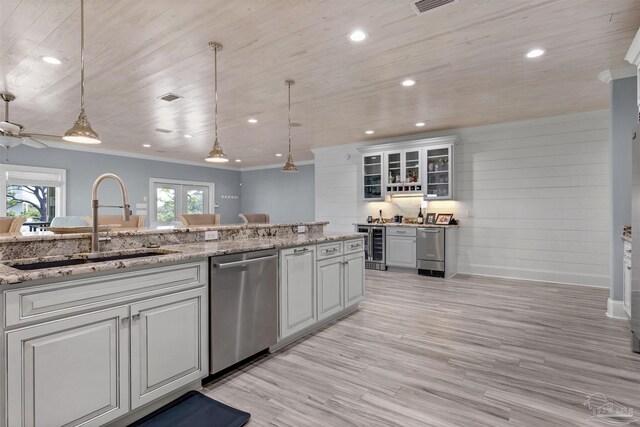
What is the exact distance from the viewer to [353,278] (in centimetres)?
375

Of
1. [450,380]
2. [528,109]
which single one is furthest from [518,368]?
[528,109]

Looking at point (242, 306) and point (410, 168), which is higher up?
point (410, 168)

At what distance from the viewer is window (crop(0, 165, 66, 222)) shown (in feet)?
21.1

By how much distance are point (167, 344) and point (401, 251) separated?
4.75 m

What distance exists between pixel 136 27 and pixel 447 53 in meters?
2.71

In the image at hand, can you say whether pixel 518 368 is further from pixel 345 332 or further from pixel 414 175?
pixel 414 175

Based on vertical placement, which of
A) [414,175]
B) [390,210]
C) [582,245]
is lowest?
[582,245]

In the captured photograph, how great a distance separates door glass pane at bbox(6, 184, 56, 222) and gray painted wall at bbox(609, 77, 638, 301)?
948 centimetres

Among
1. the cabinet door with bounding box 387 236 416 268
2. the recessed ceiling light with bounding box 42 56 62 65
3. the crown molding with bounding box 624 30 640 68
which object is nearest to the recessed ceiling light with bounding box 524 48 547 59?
the crown molding with bounding box 624 30 640 68

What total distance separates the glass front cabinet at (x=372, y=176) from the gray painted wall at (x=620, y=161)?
3.59m

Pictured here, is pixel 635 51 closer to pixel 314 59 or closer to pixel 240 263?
pixel 314 59

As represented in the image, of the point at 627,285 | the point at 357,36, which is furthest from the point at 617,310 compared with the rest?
the point at 357,36

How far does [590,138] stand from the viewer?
4941 millimetres

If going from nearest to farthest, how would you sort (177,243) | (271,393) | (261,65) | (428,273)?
(271,393) < (177,243) < (261,65) < (428,273)
